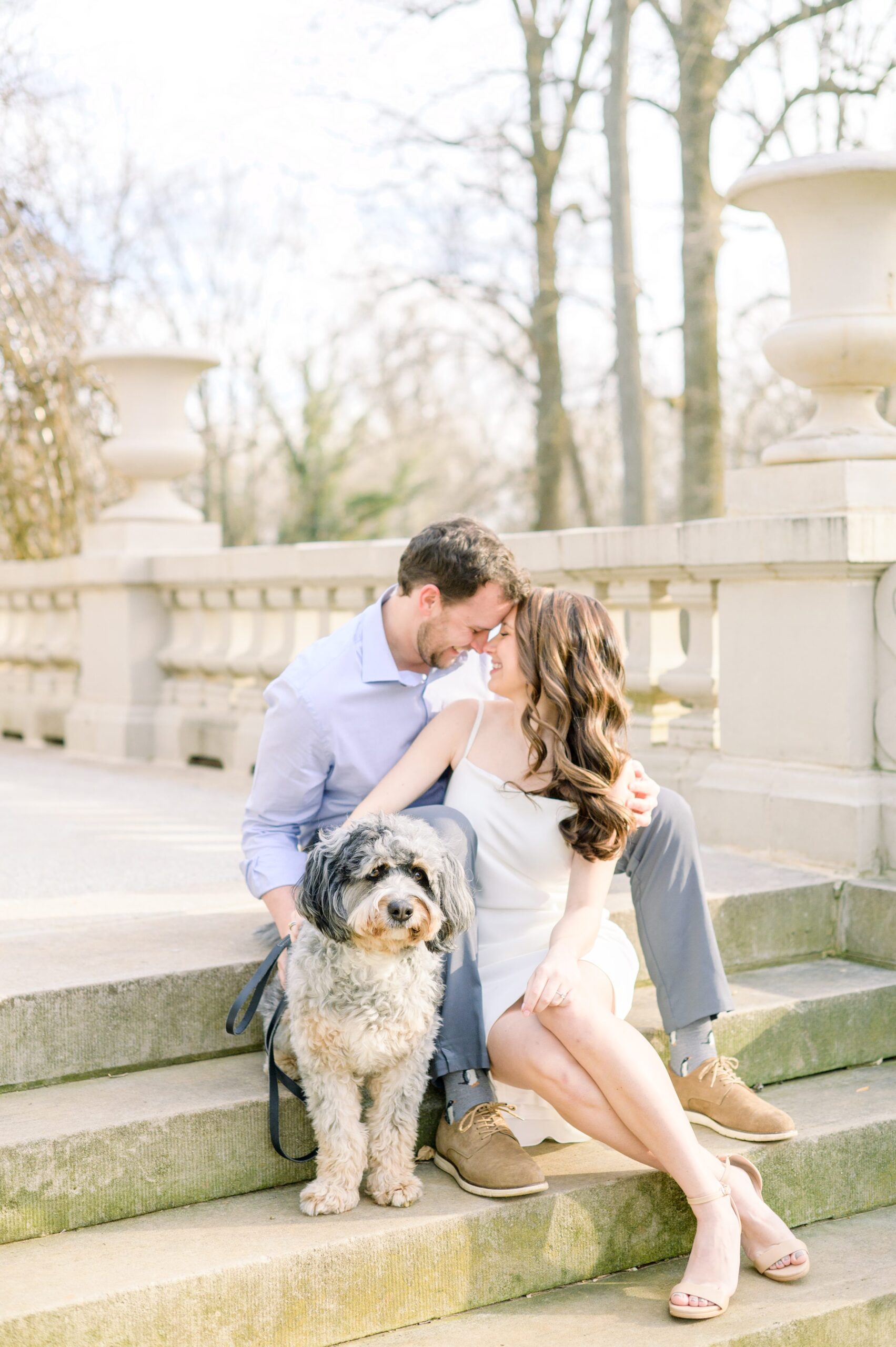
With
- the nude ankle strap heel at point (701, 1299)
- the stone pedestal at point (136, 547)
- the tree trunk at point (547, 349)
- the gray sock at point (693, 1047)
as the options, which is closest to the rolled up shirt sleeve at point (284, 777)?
the gray sock at point (693, 1047)

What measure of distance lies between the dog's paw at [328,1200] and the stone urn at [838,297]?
2.62 metres

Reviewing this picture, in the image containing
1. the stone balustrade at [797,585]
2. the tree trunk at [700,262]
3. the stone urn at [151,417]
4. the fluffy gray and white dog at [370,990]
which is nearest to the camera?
the fluffy gray and white dog at [370,990]

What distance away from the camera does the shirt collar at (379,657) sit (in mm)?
3312

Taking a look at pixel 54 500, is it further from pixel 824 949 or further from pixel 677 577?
pixel 824 949

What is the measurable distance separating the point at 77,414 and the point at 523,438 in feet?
55.0

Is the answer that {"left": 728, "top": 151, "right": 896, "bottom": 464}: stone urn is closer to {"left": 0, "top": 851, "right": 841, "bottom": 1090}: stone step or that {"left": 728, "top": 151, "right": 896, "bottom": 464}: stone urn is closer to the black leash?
{"left": 0, "top": 851, "right": 841, "bottom": 1090}: stone step

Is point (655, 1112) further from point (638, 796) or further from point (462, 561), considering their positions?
point (462, 561)

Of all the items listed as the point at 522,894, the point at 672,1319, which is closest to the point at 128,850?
the point at 522,894

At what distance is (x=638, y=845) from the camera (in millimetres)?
3184

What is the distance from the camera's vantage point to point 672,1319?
2.66 metres

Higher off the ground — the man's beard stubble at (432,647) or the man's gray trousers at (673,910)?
the man's beard stubble at (432,647)

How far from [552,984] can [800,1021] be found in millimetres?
1031

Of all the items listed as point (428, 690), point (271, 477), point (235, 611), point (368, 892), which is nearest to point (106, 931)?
point (428, 690)

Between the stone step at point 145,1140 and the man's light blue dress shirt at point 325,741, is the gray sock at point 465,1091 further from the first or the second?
the man's light blue dress shirt at point 325,741
